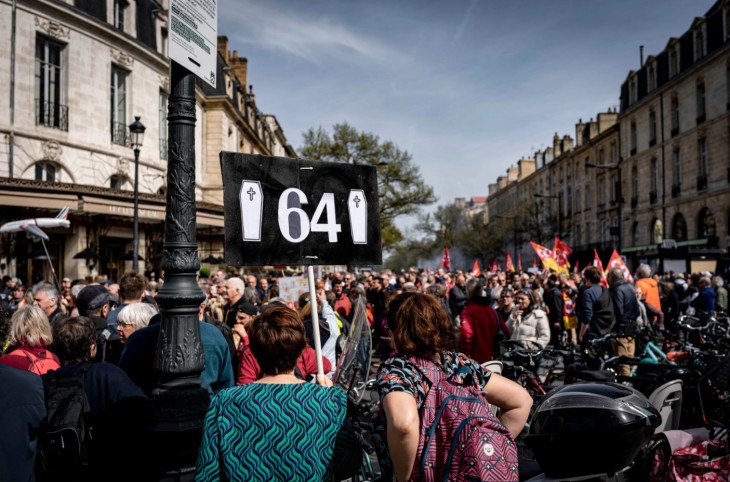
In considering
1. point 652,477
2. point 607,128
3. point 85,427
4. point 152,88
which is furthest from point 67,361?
point 607,128

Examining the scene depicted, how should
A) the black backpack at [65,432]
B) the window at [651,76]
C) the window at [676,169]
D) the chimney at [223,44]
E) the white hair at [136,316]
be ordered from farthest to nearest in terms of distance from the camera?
the window at [651,76]
the chimney at [223,44]
the window at [676,169]
the white hair at [136,316]
the black backpack at [65,432]

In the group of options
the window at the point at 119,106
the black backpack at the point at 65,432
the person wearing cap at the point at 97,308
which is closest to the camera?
the black backpack at the point at 65,432

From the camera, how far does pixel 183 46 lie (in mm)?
3461

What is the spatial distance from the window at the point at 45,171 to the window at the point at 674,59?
1396 inches

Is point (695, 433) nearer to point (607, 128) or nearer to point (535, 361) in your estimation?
point (535, 361)

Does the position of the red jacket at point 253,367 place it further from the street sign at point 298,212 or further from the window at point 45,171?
the window at point 45,171

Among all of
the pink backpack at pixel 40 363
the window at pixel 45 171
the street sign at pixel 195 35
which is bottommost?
the pink backpack at pixel 40 363

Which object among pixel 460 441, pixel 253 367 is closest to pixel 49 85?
pixel 253 367

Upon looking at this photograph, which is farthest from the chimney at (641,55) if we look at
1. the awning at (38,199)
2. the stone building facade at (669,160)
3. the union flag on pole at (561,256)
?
the awning at (38,199)

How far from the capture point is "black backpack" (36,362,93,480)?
305 centimetres

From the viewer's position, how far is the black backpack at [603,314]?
8375 mm

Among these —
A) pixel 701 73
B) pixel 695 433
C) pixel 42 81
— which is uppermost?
pixel 701 73

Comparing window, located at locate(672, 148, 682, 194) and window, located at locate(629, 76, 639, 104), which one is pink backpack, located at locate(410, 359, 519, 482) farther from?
window, located at locate(629, 76, 639, 104)

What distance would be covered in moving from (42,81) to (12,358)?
2072cm
